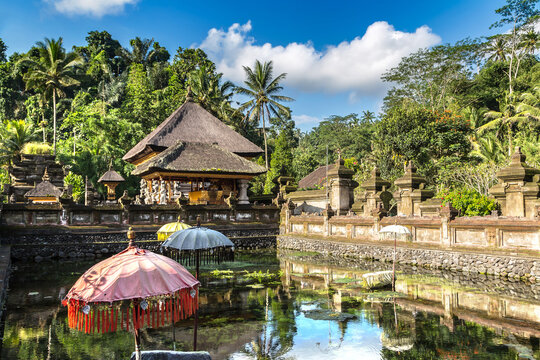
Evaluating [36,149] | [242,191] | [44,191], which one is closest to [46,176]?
[44,191]

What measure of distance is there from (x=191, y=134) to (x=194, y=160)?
604cm

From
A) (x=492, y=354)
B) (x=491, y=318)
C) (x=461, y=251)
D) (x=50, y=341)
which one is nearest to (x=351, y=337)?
(x=492, y=354)

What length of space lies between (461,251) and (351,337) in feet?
26.8

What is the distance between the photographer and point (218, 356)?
7.08 m

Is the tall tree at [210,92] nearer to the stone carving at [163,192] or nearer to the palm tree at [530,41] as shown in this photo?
the stone carving at [163,192]

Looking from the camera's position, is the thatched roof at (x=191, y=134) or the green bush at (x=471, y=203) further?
the thatched roof at (x=191, y=134)

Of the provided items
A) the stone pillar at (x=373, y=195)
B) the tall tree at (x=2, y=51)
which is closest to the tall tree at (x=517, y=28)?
the stone pillar at (x=373, y=195)

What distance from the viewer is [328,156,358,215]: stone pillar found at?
71.9 ft

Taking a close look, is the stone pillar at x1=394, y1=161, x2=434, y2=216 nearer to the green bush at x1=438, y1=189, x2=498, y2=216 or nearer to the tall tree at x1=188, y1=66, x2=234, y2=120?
the green bush at x1=438, y1=189, x2=498, y2=216

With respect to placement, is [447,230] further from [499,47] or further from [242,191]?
[499,47]

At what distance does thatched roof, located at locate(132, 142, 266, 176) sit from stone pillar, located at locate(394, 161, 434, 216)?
388 inches

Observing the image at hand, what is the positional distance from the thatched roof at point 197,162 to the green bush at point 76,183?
10823 millimetres

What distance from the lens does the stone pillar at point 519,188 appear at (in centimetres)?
1566

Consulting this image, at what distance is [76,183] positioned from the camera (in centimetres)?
3734
